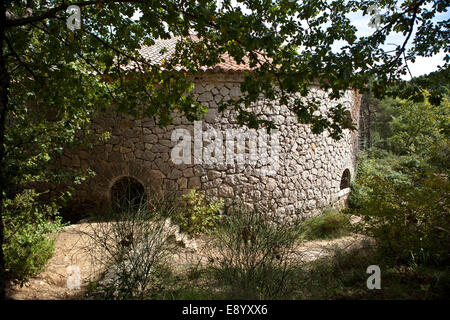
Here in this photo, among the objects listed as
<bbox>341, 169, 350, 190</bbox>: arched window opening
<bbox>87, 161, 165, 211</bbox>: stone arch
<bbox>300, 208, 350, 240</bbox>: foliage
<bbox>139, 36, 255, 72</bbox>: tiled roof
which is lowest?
<bbox>300, 208, 350, 240</bbox>: foliage

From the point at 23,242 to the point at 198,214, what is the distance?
129 inches

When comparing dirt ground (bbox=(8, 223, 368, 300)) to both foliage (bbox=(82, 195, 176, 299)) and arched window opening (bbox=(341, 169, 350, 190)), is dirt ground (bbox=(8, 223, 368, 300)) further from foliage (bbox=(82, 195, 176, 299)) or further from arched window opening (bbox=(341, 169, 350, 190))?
arched window opening (bbox=(341, 169, 350, 190))

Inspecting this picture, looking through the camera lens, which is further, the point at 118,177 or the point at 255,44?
the point at 118,177

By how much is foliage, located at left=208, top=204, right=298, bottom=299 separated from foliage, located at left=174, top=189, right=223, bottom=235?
2459 millimetres

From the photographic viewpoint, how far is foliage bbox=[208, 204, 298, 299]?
2941 mm

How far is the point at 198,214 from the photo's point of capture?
21.2ft

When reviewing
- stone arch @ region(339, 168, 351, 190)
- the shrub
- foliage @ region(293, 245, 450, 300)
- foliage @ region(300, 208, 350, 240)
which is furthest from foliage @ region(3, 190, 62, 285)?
stone arch @ region(339, 168, 351, 190)

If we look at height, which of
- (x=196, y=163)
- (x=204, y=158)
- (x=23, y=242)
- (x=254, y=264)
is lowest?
(x=254, y=264)

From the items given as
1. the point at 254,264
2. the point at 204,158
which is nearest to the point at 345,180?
the point at 204,158

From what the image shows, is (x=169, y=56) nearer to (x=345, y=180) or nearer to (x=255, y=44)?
(x=255, y=44)

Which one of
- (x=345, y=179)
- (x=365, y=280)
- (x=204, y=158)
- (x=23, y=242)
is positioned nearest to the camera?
(x=365, y=280)

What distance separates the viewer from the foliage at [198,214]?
6.38 m

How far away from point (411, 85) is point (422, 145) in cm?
1216

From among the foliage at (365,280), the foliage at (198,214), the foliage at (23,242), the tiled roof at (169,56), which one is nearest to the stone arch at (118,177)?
the foliage at (198,214)
